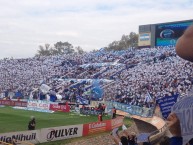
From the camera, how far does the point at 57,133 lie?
20.2 m

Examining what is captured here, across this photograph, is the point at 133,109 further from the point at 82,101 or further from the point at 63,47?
the point at 63,47

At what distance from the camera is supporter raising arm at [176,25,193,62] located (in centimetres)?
182

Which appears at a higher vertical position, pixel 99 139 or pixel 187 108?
pixel 187 108

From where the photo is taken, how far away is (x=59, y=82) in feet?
175

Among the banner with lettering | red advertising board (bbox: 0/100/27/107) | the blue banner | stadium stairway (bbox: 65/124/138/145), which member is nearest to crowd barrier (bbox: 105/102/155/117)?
stadium stairway (bbox: 65/124/138/145)

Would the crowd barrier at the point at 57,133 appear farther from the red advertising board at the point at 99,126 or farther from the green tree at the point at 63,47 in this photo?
Result: the green tree at the point at 63,47

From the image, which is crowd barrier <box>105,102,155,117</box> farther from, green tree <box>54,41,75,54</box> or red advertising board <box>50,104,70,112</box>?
green tree <box>54,41,75,54</box>

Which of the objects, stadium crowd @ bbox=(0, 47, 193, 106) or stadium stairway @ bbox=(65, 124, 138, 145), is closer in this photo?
stadium stairway @ bbox=(65, 124, 138, 145)

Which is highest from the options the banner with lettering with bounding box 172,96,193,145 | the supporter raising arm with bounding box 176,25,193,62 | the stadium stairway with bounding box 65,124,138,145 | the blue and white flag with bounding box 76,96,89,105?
the supporter raising arm with bounding box 176,25,193,62

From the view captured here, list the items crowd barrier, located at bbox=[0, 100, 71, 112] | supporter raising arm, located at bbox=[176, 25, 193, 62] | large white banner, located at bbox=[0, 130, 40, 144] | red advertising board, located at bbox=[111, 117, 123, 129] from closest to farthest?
1. supporter raising arm, located at bbox=[176, 25, 193, 62]
2. large white banner, located at bbox=[0, 130, 40, 144]
3. red advertising board, located at bbox=[111, 117, 123, 129]
4. crowd barrier, located at bbox=[0, 100, 71, 112]

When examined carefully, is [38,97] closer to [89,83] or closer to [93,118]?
[89,83]

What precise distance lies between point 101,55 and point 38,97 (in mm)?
18319

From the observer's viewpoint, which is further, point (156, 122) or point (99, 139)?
point (99, 139)

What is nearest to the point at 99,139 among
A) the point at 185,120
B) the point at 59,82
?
the point at 185,120
